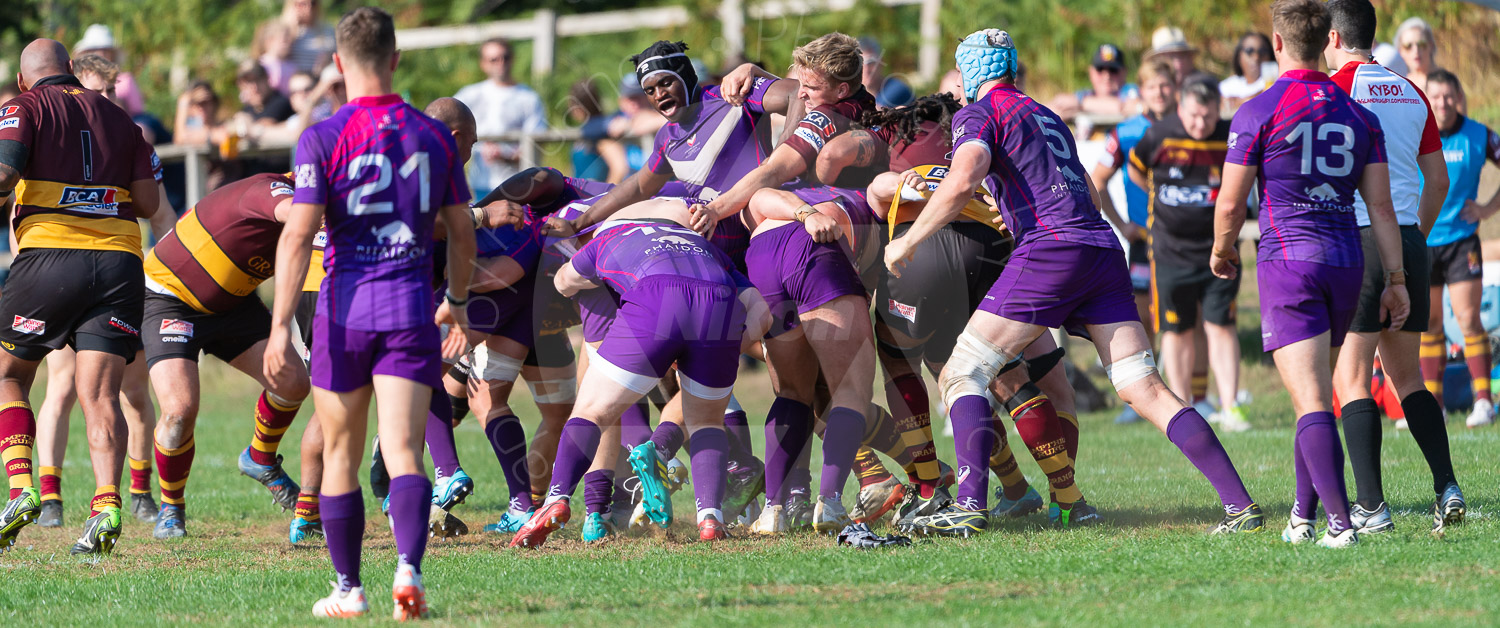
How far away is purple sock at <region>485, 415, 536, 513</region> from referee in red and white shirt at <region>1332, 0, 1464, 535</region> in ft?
11.8

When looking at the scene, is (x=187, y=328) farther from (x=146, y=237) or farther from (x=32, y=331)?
(x=146, y=237)

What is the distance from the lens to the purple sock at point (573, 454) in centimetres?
578

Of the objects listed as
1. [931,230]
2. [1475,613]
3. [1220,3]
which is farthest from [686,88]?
[1220,3]

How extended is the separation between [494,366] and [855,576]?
2563 millimetres

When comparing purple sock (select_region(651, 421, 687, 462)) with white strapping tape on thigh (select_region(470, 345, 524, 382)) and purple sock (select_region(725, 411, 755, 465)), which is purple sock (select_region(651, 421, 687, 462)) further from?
white strapping tape on thigh (select_region(470, 345, 524, 382))

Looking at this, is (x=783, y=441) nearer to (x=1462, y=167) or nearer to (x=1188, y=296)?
(x=1188, y=296)

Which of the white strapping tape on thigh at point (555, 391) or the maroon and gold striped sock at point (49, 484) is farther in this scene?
the white strapping tape on thigh at point (555, 391)

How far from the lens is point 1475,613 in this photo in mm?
4125

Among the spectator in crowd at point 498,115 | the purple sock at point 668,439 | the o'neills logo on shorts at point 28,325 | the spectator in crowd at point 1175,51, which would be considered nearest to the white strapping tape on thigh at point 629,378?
the purple sock at point 668,439

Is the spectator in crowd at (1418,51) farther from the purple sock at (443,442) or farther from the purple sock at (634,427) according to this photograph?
the purple sock at (443,442)

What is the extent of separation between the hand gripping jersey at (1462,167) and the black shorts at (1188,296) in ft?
4.66

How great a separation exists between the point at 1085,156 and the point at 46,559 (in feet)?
28.2

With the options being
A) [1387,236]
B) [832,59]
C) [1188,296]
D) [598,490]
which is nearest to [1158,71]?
[1188,296]

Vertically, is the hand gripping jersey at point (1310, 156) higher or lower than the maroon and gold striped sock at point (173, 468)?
higher
